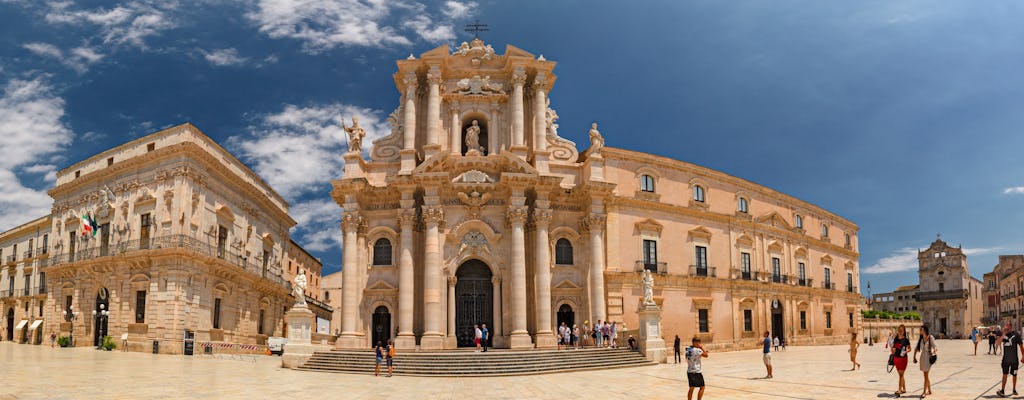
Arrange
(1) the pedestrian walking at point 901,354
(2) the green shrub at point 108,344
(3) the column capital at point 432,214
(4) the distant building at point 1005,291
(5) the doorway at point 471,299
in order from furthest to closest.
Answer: (4) the distant building at point 1005,291
(2) the green shrub at point 108,344
(5) the doorway at point 471,299
(3) the column capital at point 432,214
(1) the pedestrian walking at point 901,354

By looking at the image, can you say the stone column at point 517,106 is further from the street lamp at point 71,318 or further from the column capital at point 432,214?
the street lamp at point 71,318

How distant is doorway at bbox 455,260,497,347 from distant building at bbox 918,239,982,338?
67.8m

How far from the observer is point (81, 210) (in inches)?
1711

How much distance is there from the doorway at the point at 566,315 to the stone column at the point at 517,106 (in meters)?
7.97

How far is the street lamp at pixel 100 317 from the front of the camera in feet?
129

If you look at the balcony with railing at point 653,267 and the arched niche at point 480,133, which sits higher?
the arched niche at point 480,133

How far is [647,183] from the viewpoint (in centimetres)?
3931

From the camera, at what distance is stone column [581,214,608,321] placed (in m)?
33.9

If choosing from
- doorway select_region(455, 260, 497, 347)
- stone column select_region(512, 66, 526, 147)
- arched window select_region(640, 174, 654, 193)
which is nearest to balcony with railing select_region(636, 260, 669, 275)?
arched window select_region(640, 174, 654, 193)

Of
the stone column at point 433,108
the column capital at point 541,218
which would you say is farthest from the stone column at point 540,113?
the stone column at point 433,108

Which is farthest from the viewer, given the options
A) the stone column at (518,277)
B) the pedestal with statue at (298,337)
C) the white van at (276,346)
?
the white van at (276,346)

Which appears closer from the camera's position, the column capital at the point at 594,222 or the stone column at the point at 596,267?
the stone column at the point at 596,267

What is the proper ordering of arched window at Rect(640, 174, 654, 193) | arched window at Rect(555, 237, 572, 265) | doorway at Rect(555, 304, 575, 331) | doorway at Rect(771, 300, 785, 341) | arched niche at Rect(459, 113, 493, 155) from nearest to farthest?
doorway at Rect(555, 304, 575, 331), arched window at Rect(555, 237, 572, 265), arched niche at Rect(459, 113, 493, 155), arched window at Rect(640, 174, 654, 193), doorway at Rect(771, 300, 785, 341)

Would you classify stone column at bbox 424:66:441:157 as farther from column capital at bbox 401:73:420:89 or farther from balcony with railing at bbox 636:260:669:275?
balcony with railing at bbox 636:260:669:275
